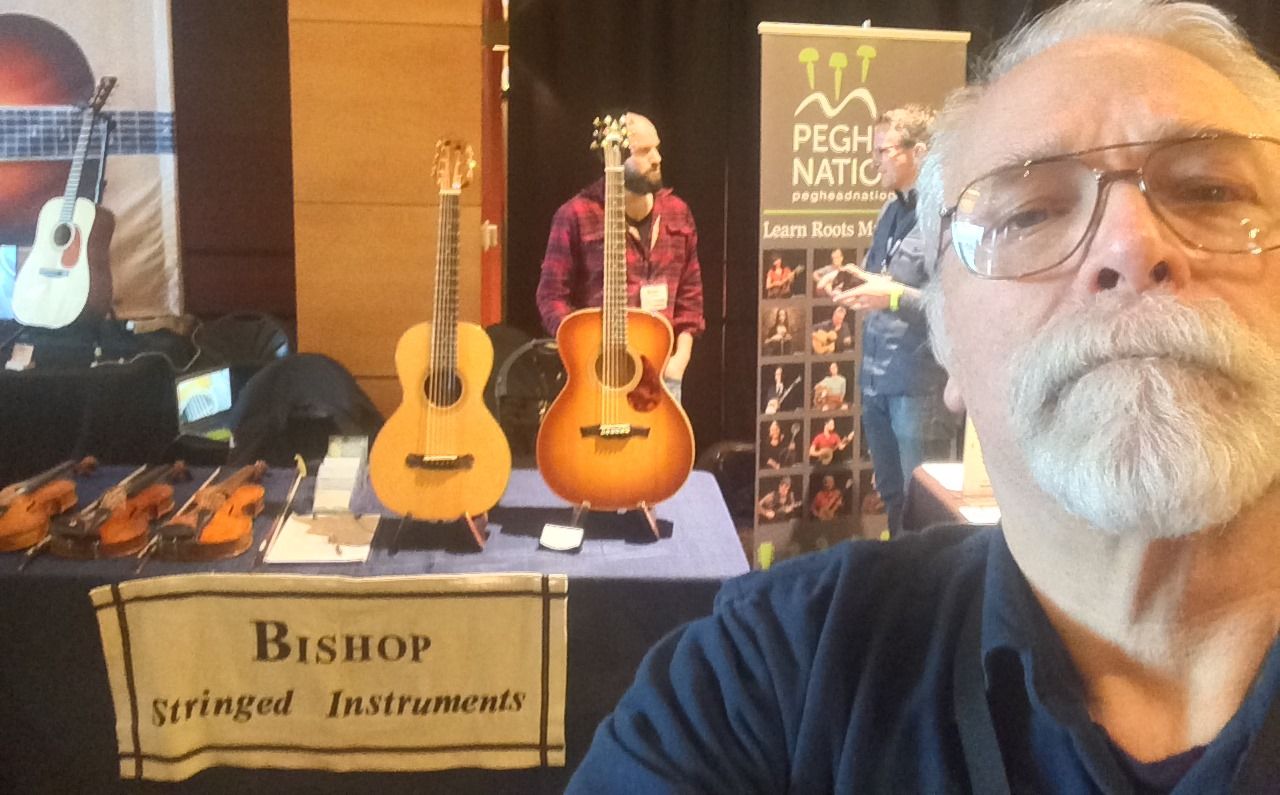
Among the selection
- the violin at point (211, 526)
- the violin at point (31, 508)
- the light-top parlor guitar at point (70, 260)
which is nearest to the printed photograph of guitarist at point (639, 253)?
the violin at point (211, 526)

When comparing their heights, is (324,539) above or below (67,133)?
below

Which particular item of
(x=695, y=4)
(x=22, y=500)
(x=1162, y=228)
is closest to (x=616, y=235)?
(x=22, y=500)

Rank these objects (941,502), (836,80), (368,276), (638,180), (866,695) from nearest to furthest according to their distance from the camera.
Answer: (866,695)
(941,502)
(368,276)
(638,180)
(836,80)

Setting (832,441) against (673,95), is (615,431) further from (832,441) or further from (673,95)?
(673,95)

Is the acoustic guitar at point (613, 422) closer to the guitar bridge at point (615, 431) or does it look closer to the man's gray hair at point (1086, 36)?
the guitar bridge at point (615, 431)

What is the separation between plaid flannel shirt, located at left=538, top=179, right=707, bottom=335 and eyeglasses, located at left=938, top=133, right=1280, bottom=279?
225cm

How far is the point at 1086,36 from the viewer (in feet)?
3.12

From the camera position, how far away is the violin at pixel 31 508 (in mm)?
1920

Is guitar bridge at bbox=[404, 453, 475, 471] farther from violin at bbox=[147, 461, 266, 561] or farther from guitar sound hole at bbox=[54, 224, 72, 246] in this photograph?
guitar sound hole at bbox=[54, 224, 72, 246]

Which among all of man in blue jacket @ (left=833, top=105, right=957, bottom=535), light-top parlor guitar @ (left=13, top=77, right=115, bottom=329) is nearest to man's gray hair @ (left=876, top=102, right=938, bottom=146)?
man in blue jacket @ (left=833, top=105, right=957, bottom=535)

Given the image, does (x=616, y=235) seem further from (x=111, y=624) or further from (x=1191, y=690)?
(x=1191, y=690)

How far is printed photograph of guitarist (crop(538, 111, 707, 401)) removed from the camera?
10.4 ft

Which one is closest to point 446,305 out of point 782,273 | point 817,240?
point 782,273

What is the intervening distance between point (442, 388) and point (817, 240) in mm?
1985
